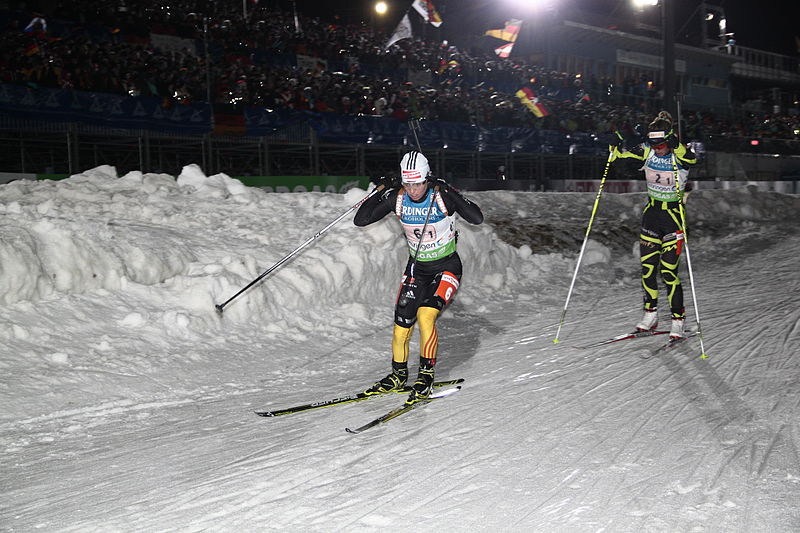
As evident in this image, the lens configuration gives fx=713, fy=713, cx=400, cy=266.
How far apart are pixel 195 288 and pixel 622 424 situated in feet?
16.7

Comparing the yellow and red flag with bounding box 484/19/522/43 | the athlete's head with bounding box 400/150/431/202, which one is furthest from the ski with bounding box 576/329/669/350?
the yellow and red flag with bounding box 484/19/522/43

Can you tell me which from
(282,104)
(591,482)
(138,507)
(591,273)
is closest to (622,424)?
(591,482)

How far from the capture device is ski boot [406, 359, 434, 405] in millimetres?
6008

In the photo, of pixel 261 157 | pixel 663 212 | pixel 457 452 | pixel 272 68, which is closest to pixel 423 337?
pixel 457 452

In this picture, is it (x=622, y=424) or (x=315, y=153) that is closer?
(x=622, y=424)

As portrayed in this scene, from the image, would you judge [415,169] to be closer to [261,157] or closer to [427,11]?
[261,157]

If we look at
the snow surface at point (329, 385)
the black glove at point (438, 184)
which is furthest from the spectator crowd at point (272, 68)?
the black glove at point (438, 184)

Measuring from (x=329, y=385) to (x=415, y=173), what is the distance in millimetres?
2267

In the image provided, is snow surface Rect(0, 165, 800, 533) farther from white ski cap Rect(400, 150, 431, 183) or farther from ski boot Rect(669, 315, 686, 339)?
white ski cap Rect(400, 150, 431, 183)

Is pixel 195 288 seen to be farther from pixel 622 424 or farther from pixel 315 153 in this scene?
pixel 315 153

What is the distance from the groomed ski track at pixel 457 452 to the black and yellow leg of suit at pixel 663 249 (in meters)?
0.87

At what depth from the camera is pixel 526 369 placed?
23.5 ft

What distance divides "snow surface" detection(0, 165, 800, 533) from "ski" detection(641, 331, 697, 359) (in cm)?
14

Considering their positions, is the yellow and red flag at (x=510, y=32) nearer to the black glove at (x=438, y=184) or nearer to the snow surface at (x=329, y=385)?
the snow surface at (x=329, y=385)
